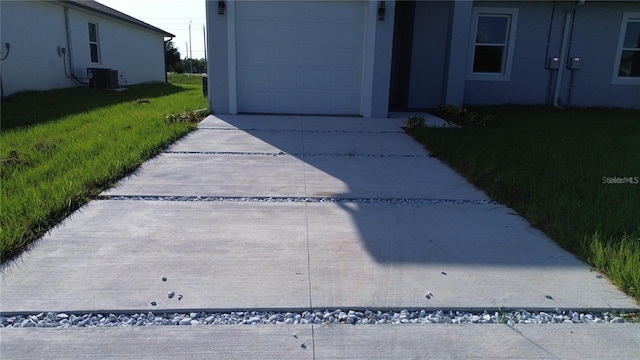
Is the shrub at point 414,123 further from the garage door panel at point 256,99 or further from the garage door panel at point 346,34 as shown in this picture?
the garage door panel at point 256,99

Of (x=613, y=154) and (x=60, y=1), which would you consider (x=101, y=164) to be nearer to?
(x=613, y=154)

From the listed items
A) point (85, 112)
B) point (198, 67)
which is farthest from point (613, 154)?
point (198, 67)

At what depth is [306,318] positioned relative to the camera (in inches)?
93.6

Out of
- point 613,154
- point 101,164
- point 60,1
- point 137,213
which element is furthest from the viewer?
point 60,1

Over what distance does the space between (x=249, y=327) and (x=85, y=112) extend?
882 cm

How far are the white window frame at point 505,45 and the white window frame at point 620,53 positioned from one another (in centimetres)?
305

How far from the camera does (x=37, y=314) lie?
2352mm

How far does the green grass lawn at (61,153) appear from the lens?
140 inches

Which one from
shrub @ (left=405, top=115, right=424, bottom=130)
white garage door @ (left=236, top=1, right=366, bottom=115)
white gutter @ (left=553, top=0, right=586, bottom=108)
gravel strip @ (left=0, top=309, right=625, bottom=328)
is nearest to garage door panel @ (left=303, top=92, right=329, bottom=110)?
white garage door @ (left=236, top=1, right=366, bottom=115)

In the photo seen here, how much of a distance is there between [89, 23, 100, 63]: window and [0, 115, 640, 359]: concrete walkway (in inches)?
555

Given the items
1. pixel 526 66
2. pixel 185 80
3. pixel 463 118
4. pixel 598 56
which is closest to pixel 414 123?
pixel 463 118

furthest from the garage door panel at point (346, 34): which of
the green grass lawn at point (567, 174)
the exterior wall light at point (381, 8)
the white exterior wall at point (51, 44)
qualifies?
the white exterior wall at point (51, 44)

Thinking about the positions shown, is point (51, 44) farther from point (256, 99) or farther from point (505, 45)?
point (505, 45)

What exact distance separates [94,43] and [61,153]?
43.9ft
